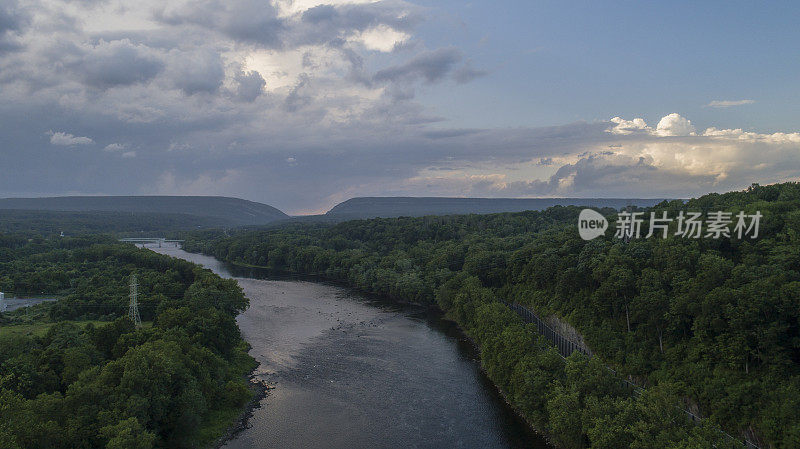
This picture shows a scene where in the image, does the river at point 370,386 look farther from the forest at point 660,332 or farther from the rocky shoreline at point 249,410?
the forest at point 660,332

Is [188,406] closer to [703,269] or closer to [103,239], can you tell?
[703,269]

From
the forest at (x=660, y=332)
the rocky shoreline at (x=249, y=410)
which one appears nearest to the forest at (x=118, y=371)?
the rocky shoreline at (x=249, y=410)

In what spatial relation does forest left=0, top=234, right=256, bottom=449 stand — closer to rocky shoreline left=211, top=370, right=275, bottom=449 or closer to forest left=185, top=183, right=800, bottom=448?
rocky shoreline left=211, top=370, right=275, bottom=449

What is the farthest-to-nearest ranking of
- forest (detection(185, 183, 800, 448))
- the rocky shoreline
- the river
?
the rocky shoreline → the river → forest (detection(185, 183, 800, 448))

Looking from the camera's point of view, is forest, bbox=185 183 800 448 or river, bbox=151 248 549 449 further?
river, bbox=151 248 549 449

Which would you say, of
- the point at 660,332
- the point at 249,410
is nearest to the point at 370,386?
the point at 249,410

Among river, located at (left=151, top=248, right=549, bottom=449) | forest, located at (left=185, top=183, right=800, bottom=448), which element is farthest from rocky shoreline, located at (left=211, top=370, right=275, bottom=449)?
forest, located at (left=185, top=183, right=800, bottom=448)
